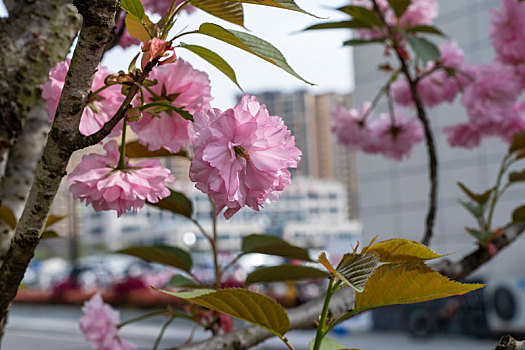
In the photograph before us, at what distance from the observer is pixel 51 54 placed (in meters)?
0.78

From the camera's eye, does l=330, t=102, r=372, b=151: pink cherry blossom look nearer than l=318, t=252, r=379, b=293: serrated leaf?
No

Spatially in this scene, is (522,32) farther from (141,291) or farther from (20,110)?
(141,291)

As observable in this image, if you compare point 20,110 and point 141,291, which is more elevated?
point 20,110

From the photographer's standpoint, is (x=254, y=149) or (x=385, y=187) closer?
(x=254, y=149)

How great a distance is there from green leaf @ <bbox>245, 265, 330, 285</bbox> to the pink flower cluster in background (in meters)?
0.87

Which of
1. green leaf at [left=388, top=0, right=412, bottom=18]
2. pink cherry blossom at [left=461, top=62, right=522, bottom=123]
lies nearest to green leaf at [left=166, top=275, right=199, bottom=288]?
green leaf at [left=388, top=0, right=412, bottom=18]

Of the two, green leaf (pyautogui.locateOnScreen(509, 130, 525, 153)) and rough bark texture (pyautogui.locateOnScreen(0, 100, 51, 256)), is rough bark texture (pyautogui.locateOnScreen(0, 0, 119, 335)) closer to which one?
rough bark texture (pyautogui.locateOnScreen(0, 100, 51, 256))

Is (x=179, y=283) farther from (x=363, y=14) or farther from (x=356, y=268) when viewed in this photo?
(x=363, y=14)

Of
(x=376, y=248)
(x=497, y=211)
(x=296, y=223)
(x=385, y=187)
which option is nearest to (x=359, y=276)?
(x=376, y=248)

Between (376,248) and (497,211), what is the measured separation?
912 cm

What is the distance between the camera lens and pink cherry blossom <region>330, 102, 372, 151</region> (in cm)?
158

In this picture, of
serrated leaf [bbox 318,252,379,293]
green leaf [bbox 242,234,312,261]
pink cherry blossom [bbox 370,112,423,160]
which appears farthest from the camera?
pink cherry blossom [bbox 370,112,423,160]

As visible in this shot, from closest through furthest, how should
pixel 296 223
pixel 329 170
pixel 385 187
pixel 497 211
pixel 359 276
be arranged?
pixel 359 276, pixel 497 211, pixel 385 187, pixel 296 223, pixel 329 170

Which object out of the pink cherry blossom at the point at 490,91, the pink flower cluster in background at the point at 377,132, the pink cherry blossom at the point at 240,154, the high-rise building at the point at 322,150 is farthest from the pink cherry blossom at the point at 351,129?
the high-rise building at the point at 322,150
